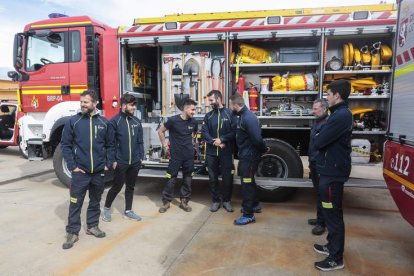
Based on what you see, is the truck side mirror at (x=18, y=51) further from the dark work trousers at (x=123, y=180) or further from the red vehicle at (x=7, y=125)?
the red vehicle at (x=7, y=125)

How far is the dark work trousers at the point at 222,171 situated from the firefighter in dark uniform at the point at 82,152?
5.09 ft

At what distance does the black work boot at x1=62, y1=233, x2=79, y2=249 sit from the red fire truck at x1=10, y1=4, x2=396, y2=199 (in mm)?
1894

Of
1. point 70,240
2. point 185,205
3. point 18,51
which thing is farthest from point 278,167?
point 18,51

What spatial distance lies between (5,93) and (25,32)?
54.3 feet

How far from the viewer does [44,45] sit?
5.87m

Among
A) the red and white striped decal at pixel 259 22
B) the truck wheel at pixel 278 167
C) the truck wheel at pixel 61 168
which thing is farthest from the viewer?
the truck wheel at pixel 61 168

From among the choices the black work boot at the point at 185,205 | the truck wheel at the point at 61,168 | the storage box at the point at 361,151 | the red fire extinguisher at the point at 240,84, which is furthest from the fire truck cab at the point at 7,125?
the storage box at the point at 361,151

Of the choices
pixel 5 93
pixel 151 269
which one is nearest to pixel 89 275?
pixel 151 269

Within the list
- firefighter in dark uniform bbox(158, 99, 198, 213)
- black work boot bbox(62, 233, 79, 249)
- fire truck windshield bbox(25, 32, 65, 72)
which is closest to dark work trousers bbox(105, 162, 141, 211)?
firefighter in dark uniform bbox(158, 99, 198, 213)

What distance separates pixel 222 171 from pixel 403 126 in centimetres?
Answer: 233

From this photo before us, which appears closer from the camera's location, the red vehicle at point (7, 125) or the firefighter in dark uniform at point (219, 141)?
the firefighter in dark uniform at point (219, 141)

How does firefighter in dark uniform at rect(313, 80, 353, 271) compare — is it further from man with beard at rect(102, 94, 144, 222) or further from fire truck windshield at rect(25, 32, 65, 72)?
fire truck windshield at rect(25, 32, 65, 72)

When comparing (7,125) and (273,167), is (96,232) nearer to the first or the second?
(273,167)

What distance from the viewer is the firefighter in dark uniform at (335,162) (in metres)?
2.89
